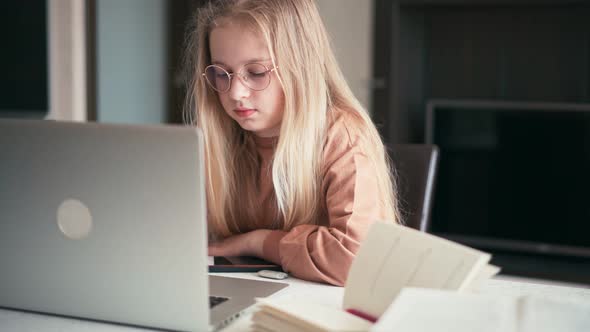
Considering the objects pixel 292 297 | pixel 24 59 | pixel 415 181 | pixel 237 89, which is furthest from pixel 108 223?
pixel 24 59

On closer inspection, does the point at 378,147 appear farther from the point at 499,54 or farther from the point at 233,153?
the point at 499,54

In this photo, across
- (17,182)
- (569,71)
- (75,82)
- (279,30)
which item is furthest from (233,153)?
(569,71)

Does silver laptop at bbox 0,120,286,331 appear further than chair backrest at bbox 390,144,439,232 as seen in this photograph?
No

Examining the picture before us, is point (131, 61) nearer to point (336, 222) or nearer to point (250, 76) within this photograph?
point (250, 76)

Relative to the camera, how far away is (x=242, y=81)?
4.45ft

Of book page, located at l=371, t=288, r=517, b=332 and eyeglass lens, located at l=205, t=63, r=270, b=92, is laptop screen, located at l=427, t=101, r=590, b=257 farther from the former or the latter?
book page, located at l=371, t=288, r=517, b=332

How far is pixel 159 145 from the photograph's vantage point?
0.85m

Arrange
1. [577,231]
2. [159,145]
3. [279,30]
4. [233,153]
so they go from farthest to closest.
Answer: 1. [577,231]
2. [233,153]
3. [279,30]
4. [159,145]

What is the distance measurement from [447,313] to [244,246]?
0.61 metres

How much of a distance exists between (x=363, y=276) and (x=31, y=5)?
2597mm

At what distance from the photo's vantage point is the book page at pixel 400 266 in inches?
33.7

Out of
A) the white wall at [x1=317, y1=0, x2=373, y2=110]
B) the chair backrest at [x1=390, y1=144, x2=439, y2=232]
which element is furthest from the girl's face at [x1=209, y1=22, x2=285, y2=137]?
the white wall at [x1=317, y1=0, x2=373, y2=110]

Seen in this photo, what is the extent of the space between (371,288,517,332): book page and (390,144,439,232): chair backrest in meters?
0.74

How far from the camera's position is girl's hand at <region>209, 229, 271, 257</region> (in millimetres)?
1322
